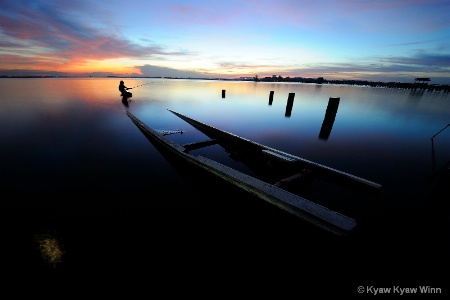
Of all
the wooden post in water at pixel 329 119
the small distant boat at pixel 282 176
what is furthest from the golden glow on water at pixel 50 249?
the wooden post in water at pixel 329 119

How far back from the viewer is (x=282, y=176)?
6516 mm

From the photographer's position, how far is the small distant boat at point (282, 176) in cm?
313

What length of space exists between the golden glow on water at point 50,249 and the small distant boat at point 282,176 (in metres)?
3.76

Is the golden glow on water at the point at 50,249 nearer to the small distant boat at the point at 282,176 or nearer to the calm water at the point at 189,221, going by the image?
the calm water at the point at 189,221

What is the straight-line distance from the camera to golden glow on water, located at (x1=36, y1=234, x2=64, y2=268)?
13.1 feet

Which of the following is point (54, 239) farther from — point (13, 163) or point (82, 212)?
point (13, 163)

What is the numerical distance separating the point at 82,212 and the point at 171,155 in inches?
154

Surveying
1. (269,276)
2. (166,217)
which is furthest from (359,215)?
(166,217)

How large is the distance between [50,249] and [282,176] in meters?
6.50

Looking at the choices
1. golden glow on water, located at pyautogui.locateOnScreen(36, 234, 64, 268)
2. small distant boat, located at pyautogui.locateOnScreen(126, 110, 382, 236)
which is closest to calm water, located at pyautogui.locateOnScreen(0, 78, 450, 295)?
golden glow on water, located at pyautogui.locateOnScreen(36, 234, 64, 268)

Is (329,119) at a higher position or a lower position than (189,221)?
higher

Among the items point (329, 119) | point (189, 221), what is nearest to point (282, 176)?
point (189, 221)

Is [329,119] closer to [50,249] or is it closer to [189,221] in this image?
[189,221]

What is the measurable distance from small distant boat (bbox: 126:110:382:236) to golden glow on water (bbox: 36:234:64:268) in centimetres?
376
